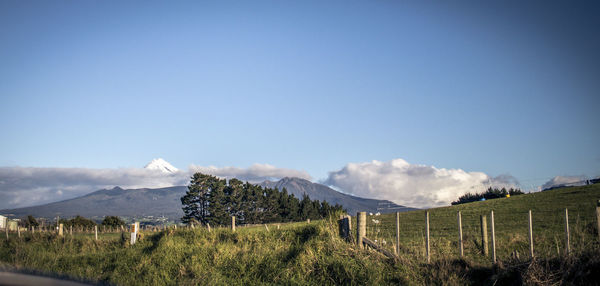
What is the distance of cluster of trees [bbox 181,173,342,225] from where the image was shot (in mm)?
104312

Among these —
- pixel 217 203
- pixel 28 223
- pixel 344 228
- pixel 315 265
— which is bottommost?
pixel 28 223

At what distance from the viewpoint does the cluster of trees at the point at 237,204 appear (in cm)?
10431

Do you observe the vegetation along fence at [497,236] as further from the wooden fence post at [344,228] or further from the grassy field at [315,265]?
the grassy field at [315,265]

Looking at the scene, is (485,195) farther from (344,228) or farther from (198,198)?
(344,228)

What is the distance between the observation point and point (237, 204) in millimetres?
112375

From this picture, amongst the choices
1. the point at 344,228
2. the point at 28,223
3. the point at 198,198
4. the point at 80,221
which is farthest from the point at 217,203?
the point at 344,228

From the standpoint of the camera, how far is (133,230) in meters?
21.1

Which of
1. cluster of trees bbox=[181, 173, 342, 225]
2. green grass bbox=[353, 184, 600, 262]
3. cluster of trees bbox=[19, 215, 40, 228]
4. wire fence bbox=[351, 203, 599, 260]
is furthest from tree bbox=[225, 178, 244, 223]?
wire fence bbox=[351, 203, 599, 260]

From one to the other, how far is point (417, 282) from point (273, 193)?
381 feet

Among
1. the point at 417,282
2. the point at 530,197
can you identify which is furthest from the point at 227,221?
the point at 417,282

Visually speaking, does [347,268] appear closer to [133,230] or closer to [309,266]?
[309,266]

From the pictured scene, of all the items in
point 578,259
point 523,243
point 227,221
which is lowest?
point 227,221

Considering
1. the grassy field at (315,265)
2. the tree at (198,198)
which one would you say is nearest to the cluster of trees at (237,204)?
the tree at (198,198)

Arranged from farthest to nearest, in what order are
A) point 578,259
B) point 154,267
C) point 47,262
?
point 47,262, point 154,267, point 578,259
